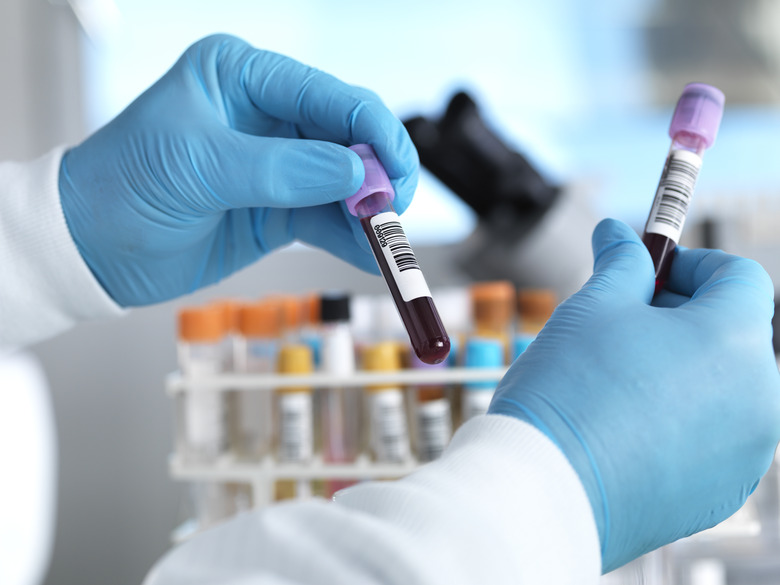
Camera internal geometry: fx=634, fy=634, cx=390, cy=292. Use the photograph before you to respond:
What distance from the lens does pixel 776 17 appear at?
1.46 meters

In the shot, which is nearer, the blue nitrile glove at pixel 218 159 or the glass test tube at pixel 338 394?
the blue nitrile glove at pixel 218 159

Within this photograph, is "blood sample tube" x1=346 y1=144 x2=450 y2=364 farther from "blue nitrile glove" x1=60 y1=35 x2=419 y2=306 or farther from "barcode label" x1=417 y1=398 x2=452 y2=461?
"barcode label" x1=417 y1=398 x2=452 y2=461

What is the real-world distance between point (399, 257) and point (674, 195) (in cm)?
25

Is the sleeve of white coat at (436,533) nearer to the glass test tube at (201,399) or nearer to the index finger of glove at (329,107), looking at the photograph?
the index finger of glove at (329,107)

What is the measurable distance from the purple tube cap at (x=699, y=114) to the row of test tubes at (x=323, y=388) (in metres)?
0.40

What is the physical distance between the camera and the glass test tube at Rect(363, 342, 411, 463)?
87cm

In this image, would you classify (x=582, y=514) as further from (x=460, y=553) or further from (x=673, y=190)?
(x=673, y=190)

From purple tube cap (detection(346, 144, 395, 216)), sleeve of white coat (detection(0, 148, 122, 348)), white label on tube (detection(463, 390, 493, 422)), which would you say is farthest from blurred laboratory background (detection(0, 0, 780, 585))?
purple tube cap (detection(346, 144, 395, 216))

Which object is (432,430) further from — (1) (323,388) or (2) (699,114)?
(2) (699,114)

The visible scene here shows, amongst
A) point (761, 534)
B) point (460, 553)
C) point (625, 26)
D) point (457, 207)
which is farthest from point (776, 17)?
point (460, 553)

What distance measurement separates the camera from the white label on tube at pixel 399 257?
0.51 m

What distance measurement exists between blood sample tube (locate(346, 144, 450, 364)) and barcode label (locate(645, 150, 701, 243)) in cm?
22

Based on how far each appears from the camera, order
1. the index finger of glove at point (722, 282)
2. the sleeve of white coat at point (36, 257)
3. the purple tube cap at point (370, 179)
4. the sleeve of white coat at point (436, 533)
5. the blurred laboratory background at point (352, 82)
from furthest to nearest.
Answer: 1. the blurred laboratory background at point (352, 82)
2. the sleeve of white coat at point (36, 257)
3. the purple tube cap at point (370, 179)
4. the index finger of glove at point (722, 282)
5. the sleeve of white coat at point (436, 533)

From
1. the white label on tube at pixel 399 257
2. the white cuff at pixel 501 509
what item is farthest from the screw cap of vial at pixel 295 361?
the white cuff at pixel 501 509
